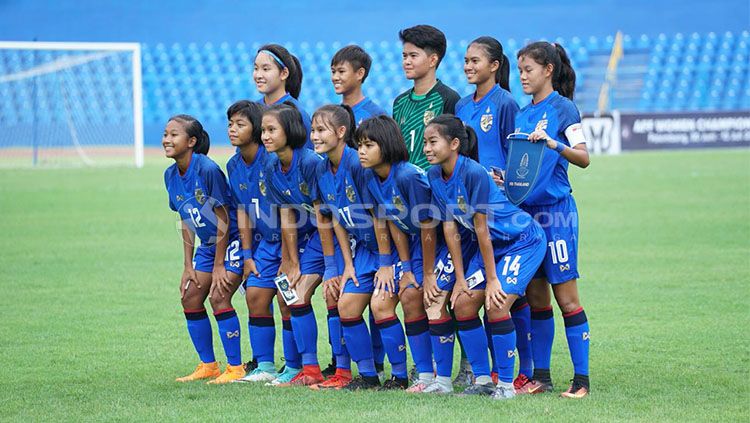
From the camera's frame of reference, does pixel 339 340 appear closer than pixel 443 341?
No

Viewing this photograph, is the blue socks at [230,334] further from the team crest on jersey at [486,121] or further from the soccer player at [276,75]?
the team crest on jersey at [486,121]

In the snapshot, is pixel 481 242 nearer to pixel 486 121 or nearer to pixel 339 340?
pixel 486 121

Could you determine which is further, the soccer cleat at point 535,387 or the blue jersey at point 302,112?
the blue jersey at point 302,112

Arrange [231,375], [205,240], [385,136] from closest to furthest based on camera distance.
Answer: [385,136] → [231,375] → [205,240]

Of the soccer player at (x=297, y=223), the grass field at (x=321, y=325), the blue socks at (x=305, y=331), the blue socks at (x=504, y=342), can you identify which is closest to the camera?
the grass field at (x=321, y=325)

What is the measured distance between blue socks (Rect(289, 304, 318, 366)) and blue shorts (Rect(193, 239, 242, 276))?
1.44 ft

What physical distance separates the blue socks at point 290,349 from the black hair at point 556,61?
202 cm

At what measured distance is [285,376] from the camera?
5.87m

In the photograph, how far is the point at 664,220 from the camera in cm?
1343

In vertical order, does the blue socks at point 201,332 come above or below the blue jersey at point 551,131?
below

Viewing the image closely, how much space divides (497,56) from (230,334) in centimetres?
220

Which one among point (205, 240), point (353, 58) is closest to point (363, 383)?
point (205, 240)

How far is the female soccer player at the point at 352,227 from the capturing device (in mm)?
5453

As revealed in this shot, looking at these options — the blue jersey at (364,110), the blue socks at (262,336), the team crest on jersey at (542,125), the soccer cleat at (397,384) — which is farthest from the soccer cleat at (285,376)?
the team crest on jersey at (542,125)
